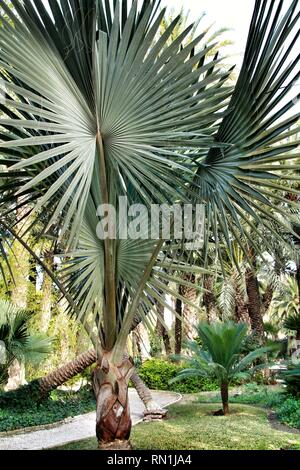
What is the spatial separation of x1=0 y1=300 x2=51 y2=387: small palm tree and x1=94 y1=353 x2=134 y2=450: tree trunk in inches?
140

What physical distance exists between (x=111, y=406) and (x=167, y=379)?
24.4 feet

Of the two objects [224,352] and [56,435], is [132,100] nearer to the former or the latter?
[224,352]

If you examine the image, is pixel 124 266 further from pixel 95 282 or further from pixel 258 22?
pixel 258 22

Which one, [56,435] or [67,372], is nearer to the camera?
[56,435]

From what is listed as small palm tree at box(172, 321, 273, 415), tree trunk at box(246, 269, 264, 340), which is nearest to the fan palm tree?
small palm tree at box(172, 321, 273, 415)

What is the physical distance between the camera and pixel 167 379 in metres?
9.68

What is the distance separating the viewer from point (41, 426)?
616 centimetres

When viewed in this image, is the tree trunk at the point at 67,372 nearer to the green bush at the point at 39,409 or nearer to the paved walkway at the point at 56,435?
the green bush at the point at 39,409

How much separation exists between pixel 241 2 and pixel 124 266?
2.50 m

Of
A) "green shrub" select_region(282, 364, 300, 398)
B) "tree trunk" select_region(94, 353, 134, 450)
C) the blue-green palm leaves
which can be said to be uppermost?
the blue-green palm leaves

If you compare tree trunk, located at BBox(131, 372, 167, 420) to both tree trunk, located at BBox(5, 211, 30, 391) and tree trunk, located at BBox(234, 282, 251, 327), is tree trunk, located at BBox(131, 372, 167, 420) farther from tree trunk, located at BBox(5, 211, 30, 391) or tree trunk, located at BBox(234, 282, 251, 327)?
tree trunk, located at BBox(234, 282, 251, 327)

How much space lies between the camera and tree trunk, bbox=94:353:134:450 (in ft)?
8.36

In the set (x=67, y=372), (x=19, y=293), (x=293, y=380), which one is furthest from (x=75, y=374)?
(x=293, y=380)
